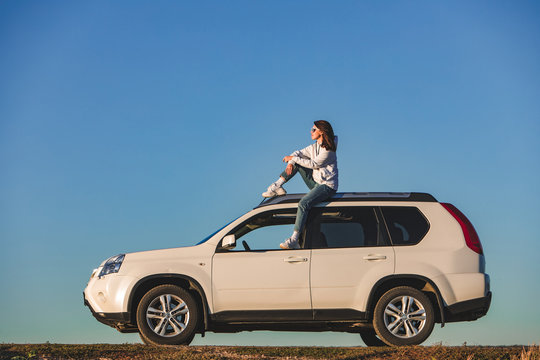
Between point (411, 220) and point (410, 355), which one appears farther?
point (411, 220)

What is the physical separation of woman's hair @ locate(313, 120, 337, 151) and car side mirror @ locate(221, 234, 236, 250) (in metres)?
2.21

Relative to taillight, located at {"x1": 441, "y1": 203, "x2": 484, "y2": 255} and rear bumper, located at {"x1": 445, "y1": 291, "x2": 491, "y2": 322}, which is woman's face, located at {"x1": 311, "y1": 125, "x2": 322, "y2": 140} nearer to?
taillight, located at {"x1": 441, "y1": 203, "x2": 484, "y2": 255}

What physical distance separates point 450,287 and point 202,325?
3.49m

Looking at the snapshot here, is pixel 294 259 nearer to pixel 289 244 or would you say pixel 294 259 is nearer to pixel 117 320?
pixel 289 244

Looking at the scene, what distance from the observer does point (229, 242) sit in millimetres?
9945

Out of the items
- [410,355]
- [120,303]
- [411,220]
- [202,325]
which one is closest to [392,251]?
[411,220]

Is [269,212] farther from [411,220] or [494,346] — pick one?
[494,346]

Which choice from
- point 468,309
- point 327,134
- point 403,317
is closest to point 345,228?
point 403,317

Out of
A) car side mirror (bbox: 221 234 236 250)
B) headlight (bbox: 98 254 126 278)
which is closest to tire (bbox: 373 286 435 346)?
car side mirror (bbox: 221 234 236 250)

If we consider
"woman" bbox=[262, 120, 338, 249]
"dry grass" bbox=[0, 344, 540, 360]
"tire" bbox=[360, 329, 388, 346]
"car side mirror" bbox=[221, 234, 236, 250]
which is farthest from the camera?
"tire" bbox=[360, 329, 388, 346]

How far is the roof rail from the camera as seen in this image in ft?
34.3

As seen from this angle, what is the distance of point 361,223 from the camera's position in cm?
1030

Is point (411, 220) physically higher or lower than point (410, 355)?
higher

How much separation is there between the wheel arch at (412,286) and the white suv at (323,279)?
14 millimetres
